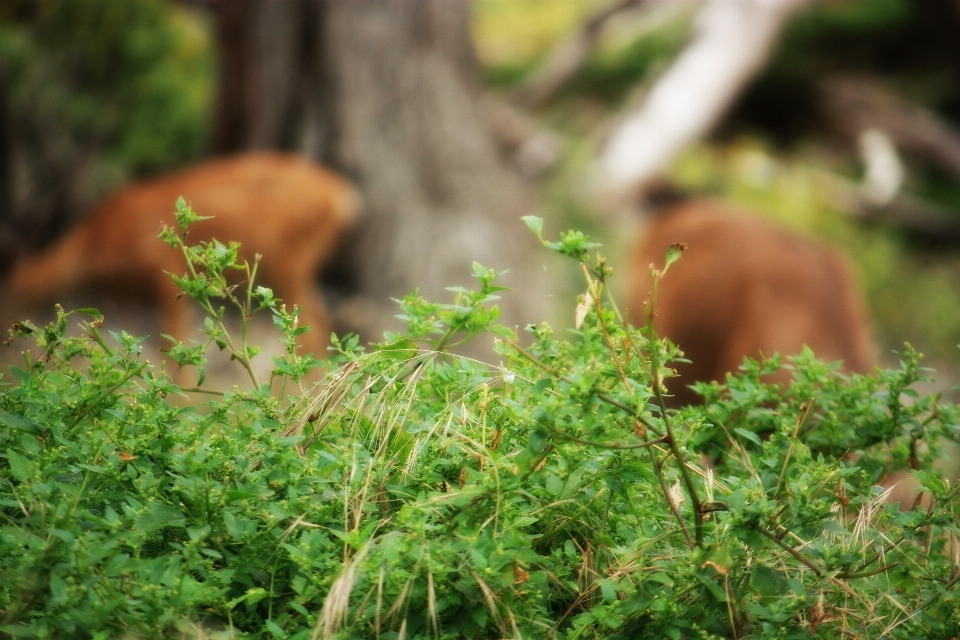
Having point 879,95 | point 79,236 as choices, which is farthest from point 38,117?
point 879,95

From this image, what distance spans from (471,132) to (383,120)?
2.25ft

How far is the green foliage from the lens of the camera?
0.98 metres

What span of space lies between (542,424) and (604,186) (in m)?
5.96

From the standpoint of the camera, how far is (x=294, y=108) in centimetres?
604

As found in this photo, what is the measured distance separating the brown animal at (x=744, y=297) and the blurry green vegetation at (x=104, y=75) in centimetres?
373

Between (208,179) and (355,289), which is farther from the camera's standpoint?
(355,289)

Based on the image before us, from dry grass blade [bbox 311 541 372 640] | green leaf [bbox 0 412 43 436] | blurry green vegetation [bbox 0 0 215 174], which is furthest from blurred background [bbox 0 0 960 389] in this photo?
dry grass blade [bbox 311 541 372 640]

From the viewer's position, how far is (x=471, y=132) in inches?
252

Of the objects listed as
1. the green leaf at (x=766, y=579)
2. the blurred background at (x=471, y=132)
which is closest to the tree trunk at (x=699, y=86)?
the blurred background at (x=471, y=132)

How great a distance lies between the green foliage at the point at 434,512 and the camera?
3.20ft

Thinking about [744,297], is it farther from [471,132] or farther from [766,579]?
[766,579]

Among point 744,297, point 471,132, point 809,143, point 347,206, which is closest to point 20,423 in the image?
point 744,297

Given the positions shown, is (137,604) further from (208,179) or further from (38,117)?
(38,117)

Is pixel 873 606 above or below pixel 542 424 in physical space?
below
